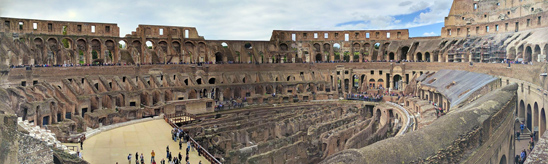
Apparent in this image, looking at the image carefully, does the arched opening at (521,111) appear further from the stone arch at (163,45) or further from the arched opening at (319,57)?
the stone arch at (163,45)

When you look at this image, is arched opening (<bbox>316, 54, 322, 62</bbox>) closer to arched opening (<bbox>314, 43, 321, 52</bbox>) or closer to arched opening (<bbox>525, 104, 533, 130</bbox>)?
arched opening (<bbox>314, 43, 321, 52</bbox>)

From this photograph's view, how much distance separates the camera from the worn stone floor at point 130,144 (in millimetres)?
19000

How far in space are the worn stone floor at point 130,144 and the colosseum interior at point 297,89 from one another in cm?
146

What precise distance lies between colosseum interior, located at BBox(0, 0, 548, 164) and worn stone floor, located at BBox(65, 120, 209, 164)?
4.77 feet

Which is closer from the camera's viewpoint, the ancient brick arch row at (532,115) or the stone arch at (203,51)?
the ancient brick arch row at (532,115)

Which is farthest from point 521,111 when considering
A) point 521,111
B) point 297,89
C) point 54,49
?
point 54,49

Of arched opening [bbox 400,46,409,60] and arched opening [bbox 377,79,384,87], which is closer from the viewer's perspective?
arched opening [bbox 377,79,384,87]

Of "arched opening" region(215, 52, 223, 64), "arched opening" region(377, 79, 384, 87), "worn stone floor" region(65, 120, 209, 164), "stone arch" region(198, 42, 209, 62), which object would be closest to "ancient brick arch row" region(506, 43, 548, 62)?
"arched opening" region(377, 79, 384, 87)

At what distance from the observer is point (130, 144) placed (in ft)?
70.7

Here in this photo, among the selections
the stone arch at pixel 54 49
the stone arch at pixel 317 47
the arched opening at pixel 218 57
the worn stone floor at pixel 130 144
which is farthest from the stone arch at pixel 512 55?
the stone arch at pixel 54 49

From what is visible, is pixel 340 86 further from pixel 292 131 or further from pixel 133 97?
pixel 133 97

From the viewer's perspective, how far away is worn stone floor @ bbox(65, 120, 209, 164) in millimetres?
19000

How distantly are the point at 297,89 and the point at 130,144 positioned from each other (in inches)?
908

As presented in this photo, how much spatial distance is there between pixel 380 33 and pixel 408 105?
1690cm
